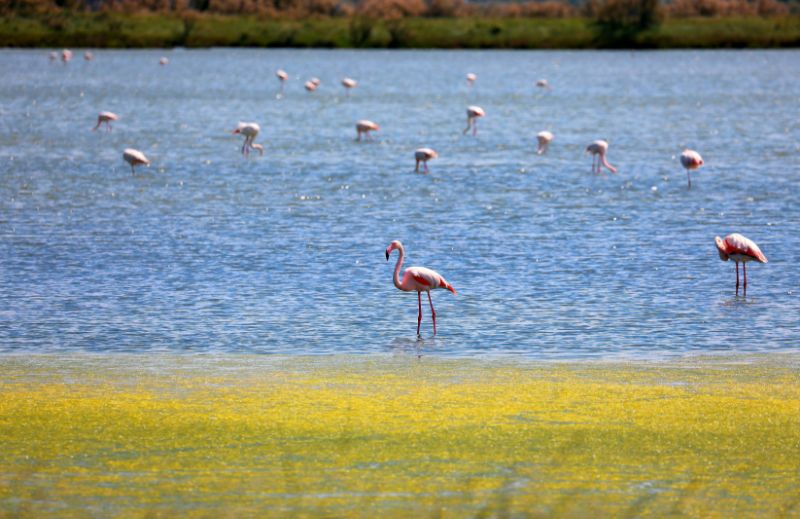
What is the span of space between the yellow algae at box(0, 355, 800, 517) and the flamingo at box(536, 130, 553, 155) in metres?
16.8

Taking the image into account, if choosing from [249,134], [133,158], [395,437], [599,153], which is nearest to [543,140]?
[599,153]

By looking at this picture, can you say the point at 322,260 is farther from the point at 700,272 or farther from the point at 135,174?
the point at 135,174

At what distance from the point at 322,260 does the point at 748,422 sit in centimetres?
754

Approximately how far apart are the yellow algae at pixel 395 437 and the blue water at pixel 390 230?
977 millimetres

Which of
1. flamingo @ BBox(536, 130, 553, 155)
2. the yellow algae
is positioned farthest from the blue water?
the yellow algae

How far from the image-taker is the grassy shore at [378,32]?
247 ft

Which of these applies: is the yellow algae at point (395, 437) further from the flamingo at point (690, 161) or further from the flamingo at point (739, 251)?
the flamingo at point (690, 161)

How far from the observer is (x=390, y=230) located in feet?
59.5

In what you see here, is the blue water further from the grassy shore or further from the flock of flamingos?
the grassy shore

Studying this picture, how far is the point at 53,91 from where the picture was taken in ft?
158

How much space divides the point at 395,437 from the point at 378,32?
69.8 meters

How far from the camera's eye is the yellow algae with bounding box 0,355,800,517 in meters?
7.31

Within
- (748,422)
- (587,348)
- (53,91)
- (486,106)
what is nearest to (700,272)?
(587,348)

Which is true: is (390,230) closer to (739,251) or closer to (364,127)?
(739,251)
